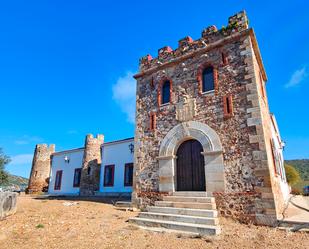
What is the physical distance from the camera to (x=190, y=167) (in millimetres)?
8594

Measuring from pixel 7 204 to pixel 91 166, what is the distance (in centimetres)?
1066

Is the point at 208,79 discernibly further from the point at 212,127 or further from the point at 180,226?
the point at 180,226

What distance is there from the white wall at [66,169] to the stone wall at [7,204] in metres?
12.2

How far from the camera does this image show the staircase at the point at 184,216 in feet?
19.2

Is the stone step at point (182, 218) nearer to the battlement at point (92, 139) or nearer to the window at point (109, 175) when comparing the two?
the window at point (109, 175)

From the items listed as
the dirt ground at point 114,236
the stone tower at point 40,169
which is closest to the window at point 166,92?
the dirt ground at point 114,236

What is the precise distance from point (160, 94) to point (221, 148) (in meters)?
4.08

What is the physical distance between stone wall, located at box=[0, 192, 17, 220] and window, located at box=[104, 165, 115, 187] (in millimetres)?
9150

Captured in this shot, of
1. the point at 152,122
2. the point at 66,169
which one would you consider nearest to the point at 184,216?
the point at 152,122

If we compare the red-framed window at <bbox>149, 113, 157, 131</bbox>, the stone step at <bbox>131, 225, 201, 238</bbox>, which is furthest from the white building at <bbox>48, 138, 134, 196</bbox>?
the stone step at <bbox>131, 225, 201, 238</bbox>

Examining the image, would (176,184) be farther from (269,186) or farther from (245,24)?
(245,24)

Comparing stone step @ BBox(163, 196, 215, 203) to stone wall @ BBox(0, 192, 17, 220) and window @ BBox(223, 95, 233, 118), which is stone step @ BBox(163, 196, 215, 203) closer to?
window @ BBox(223, 95, 233, 118)

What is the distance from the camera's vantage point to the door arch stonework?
25.1 ft

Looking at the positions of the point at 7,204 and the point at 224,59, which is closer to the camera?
the point at 7,204
